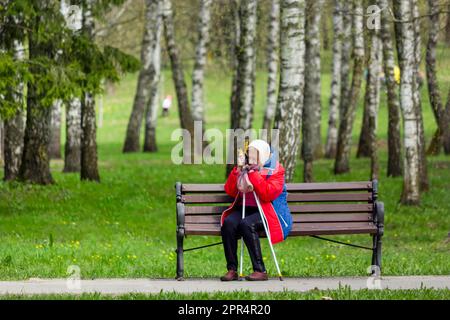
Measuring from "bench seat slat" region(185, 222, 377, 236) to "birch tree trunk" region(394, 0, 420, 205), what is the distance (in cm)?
984

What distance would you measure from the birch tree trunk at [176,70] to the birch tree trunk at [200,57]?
0.72m

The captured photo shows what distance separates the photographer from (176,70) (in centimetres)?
3375

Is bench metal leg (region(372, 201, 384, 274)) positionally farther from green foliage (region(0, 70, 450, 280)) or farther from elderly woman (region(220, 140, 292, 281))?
elderly woman (region(220, 140, 292, 281))

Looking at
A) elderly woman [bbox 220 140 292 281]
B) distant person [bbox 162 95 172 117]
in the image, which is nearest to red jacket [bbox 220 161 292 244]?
elderly woman [bbox 220 140 292 281]

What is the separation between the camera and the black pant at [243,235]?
10.9 metres

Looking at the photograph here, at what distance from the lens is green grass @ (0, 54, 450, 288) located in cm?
1266

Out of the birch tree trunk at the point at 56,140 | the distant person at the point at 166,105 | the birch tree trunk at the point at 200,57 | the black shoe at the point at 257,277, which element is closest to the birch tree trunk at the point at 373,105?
the birch tree trunk at the point at 200,57

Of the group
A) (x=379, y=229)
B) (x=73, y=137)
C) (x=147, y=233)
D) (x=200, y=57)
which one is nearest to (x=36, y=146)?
(x=147, y=233)

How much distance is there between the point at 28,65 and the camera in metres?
18.4

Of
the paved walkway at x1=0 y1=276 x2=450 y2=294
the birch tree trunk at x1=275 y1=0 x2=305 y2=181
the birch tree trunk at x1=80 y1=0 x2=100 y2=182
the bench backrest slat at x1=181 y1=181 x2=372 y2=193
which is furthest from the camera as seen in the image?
the birch tree trunk at x1=80 y1=0 x2=100 y2=182

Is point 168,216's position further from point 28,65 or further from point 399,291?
point 399,291

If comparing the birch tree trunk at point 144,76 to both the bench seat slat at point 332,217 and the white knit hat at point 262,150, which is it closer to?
the bench seat slat at point 332,217
